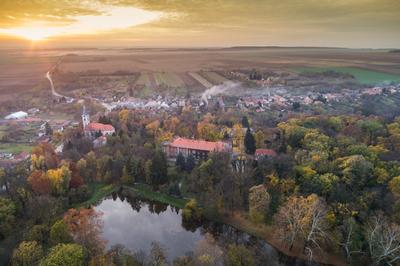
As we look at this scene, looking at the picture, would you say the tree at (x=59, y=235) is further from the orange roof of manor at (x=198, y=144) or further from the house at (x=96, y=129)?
the house at (x=96, y=129)

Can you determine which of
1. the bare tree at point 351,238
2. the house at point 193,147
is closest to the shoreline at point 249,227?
the bare tree at point 351,238

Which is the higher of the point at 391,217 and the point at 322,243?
Answer: the point at 391,217

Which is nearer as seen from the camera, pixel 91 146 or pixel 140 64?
pixel 91 146

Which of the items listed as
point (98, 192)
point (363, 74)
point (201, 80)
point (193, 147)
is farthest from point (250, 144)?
point (363, 74)

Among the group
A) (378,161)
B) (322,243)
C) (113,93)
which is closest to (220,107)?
(113,93)

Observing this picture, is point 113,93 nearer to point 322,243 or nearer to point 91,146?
point 91,146

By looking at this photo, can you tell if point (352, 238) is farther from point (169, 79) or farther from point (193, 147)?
point (169, 79)

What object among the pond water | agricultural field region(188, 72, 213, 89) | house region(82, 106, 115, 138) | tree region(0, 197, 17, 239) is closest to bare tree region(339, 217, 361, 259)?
the pond water
